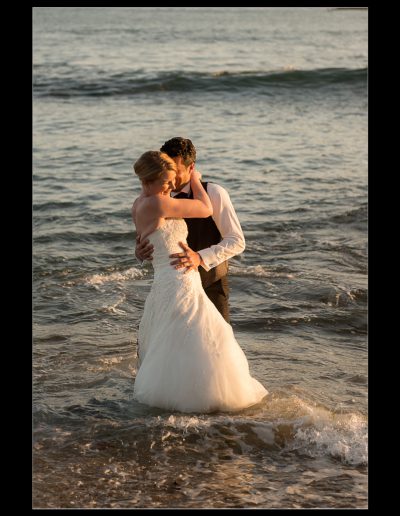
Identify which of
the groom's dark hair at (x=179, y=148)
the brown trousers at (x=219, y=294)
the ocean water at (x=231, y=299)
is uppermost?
the groom's dark hair at (x=179, y=148)

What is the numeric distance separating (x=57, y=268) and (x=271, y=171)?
6641mm

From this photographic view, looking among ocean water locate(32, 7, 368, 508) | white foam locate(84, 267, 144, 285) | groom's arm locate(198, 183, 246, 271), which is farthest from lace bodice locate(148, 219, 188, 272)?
white foam locate(84, 267, 144, 285)

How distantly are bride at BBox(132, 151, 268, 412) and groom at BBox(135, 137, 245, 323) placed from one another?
71 mm

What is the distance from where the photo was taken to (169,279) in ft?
19.6

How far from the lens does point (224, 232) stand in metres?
6.16

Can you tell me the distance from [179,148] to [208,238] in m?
0.76

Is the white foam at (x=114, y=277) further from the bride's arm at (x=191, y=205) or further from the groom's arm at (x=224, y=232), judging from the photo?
the bride's arm at (x=191, y=205)

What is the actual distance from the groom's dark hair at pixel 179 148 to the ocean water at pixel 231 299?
1737 millimetres

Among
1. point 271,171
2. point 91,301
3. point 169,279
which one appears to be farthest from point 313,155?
point 169,279

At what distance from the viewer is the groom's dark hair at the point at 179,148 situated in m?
5.80

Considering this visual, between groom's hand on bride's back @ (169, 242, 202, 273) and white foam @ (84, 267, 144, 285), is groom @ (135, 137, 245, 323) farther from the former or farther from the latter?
white foam @ (84, 267, 144, 285)

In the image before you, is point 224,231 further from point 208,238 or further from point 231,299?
point 231,299

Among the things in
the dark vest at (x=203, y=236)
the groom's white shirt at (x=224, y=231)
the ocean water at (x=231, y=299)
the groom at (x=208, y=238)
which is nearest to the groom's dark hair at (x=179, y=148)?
the groom at (x=208, y=238)

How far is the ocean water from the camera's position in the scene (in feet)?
18.2
